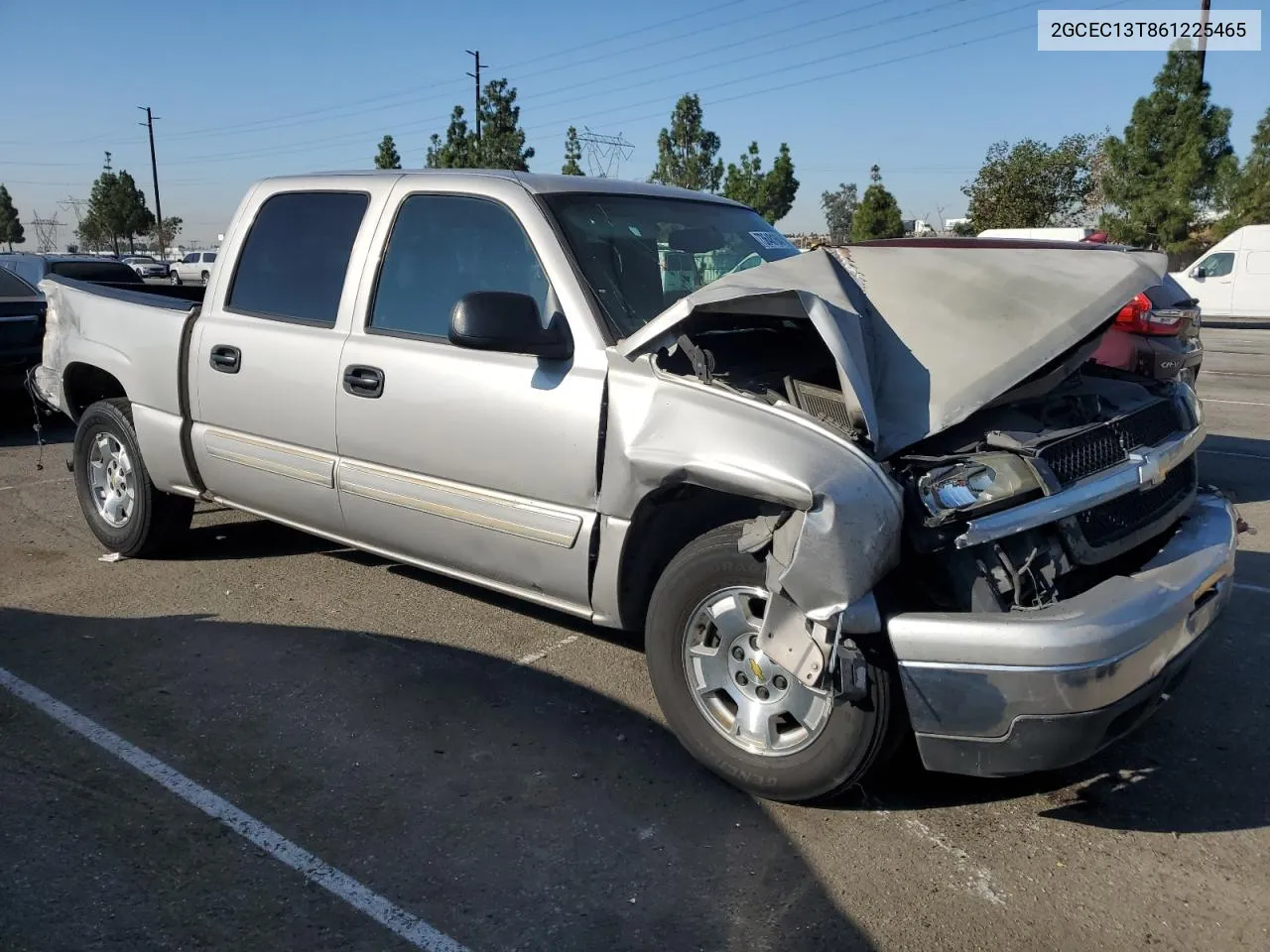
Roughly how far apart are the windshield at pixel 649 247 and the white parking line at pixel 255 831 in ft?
6.50

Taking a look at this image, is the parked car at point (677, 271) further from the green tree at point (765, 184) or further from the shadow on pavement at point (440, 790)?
the green tree at point (765, 184)

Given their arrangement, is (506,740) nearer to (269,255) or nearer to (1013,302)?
(1013,302)

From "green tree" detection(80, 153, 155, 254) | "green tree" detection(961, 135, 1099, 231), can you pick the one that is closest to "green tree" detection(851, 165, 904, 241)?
"green tree" detection(961, 135, 1099, 231)

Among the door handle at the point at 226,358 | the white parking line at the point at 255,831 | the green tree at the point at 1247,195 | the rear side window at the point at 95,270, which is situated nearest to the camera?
A: the white parking line at the point at 255,831

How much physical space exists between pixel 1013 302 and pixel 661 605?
4.90ft

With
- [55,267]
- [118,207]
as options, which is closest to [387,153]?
[118,207]

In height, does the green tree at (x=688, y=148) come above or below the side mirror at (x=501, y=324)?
above

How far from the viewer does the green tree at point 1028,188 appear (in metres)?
33.2

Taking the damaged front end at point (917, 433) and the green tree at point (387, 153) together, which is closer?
the damaged front end at point (917, 433)

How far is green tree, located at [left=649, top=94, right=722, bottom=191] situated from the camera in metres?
46.5

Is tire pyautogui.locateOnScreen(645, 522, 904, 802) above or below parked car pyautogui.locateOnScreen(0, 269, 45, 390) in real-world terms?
below

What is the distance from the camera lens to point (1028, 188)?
33125 mm

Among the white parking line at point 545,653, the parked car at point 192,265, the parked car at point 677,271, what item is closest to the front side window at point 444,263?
the parked car at point 677,271

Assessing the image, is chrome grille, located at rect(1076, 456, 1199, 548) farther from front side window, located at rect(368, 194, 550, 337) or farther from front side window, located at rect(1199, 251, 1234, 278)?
front side window, located at rect(1199, 251, 1234, 278)
